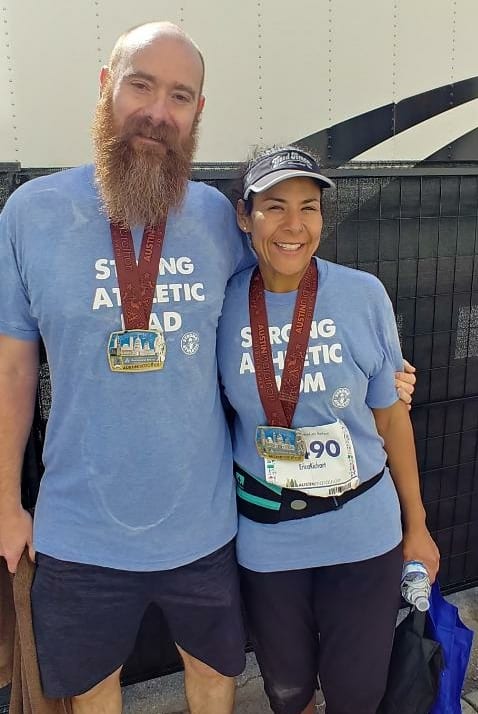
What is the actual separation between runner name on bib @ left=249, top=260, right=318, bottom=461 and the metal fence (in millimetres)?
862

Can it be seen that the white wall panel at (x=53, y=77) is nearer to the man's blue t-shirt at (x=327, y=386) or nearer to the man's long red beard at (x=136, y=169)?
the man's long red beard at (x=136, y=169)

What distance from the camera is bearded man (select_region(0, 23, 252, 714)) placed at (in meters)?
1.70

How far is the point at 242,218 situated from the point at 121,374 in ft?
2.08

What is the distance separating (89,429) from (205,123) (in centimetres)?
191

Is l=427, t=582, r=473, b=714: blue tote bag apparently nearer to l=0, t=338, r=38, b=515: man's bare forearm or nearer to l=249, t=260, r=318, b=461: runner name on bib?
l=249, t=260, r=318, b=461: runner name on bib

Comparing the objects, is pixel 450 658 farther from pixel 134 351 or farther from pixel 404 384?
pixel 134 351

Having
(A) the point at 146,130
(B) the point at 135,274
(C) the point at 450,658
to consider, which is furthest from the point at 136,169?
(C) the point at 450,658

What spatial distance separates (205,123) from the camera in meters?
3.03

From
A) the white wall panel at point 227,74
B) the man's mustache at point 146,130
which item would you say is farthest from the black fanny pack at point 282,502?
the white wall panel at point 227,74

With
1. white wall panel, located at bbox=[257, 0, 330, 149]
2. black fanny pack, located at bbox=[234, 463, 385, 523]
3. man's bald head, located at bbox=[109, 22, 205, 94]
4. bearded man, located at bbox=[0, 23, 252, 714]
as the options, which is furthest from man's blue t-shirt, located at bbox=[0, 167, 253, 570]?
white wall panel, located at bbox=[257, 0, 330, 149]

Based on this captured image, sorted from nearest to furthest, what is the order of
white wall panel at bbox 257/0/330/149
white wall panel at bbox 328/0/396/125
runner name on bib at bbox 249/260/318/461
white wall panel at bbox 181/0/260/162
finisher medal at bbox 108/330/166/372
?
finisher medal at bbox 108/330/166/372, runner name on bib at bbox 249/260/318/461, white wall panel at bbox 181/0/260/162, white wall panel at bbox 257/0/330/149, white wall panel at bbox 328/0/396/125

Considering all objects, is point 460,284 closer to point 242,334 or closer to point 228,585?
point 242,334

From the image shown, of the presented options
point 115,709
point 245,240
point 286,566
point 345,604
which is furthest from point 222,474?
point 115,709

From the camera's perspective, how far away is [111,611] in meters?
1.82
